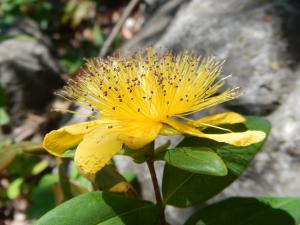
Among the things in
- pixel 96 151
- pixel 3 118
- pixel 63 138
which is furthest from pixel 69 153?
pixel 3 118

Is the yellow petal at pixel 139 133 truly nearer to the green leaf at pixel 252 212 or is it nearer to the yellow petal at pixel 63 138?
the yellow petal at pixel 63 138

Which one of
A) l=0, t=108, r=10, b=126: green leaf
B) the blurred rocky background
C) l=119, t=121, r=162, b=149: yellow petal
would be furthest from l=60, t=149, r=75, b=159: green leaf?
l=0, t=108, r=10, b=126: green leaf

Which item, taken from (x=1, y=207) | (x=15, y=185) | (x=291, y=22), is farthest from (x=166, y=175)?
(x=1, y=207)

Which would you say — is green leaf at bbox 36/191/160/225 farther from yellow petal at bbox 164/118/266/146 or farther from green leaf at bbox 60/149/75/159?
yellow petal at bbox 164/118/266/146

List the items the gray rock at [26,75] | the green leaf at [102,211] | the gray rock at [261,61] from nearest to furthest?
the green leaf at [102,211] < the gray rock at [261,61] < the gray rock at [26,75]

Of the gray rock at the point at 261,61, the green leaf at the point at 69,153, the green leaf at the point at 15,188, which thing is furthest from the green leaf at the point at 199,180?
the green leaf at the point at 15,188
